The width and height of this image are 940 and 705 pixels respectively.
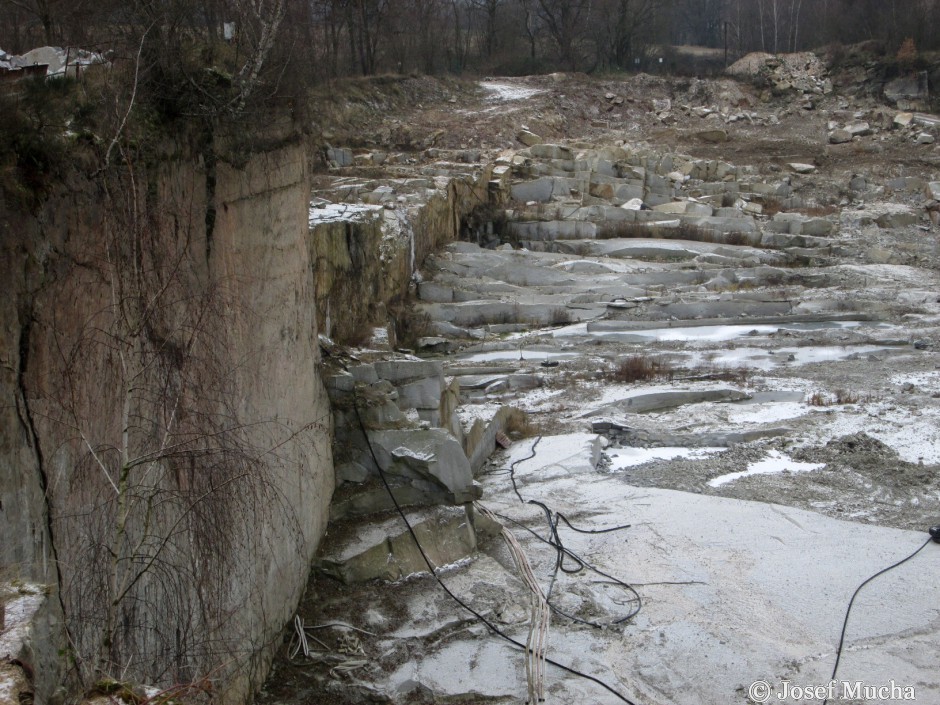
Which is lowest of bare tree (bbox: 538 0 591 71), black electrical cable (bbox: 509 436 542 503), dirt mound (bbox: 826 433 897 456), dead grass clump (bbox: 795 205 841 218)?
black electrical cable (bbox: 509 436 542 503)

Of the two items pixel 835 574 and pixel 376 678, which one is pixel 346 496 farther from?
pixel 835 574

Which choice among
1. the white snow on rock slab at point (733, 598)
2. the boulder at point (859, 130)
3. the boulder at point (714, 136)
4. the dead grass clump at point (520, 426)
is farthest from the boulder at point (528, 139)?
the white snow on rock slab at point (733, 598)

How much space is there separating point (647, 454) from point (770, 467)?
1150mm

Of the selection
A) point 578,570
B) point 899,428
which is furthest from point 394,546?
point 899,428

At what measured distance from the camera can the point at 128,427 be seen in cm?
331

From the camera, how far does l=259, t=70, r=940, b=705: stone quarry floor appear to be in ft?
19.0

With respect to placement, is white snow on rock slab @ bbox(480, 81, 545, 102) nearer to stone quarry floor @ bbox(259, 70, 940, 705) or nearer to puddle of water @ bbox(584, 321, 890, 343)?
stone quarry floor @ bbox(259, 70, 940, 705)

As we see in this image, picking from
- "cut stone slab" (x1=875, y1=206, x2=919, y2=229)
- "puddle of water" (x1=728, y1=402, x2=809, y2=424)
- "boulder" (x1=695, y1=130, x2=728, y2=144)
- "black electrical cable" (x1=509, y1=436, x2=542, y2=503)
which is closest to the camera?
"black electrical cable" (x1=509, y1=436, x2=542, y2=503)

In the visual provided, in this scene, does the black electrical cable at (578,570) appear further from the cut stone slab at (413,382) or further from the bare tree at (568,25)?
the bare tree at (568,25)

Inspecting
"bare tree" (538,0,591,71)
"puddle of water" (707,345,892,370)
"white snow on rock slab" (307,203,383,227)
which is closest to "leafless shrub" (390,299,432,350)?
"white snow on rock slab" (307,203,383,227)

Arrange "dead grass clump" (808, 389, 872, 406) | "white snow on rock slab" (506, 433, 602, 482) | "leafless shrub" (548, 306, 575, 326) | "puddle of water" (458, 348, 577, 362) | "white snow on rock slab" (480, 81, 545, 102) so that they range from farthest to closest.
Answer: "white snow on rock slab" (480, 81, 545, 102) < "leafless shrub" (548, 306, 575, 326) < "puddle of water" (458, 348, 577, 362) < "dead grass clump" (808, 389, 872, 406) < "white snow on rock slab" (506, 433, 602, 482)

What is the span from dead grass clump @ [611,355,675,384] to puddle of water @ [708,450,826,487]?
342cm

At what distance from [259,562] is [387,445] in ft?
6.63

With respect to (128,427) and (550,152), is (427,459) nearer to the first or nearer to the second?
(128,427)
